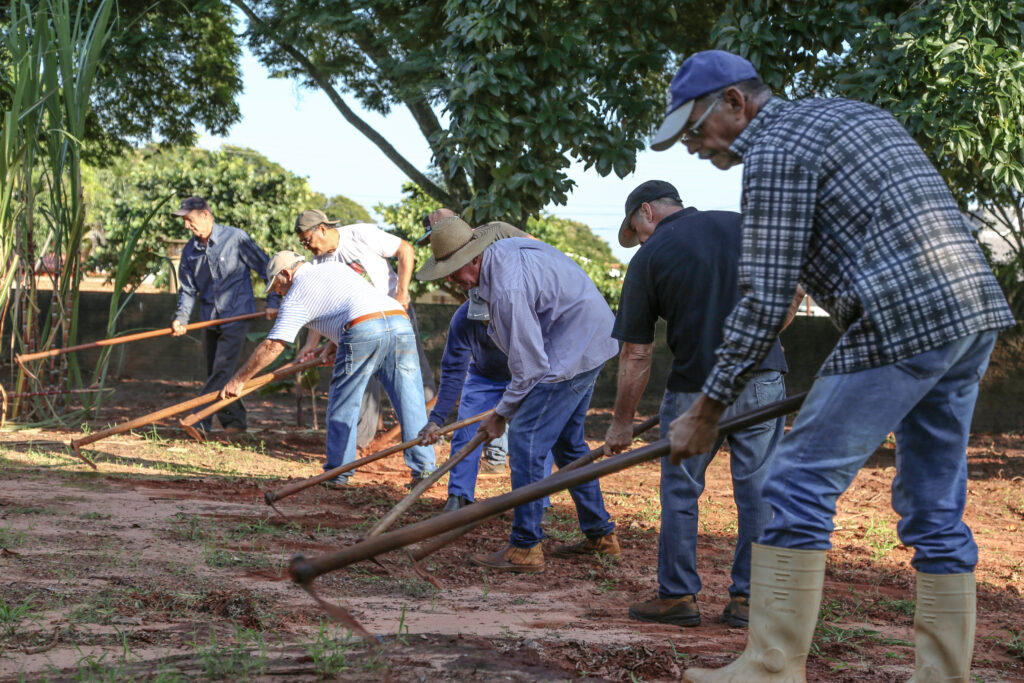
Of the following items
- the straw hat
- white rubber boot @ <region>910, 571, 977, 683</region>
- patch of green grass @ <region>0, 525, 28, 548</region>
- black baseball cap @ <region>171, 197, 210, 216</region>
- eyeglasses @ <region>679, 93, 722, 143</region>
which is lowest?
patch of green grass @ <region>0, 525, 28, 548</region>

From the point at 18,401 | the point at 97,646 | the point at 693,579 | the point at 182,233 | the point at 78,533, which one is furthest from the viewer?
the point at 182,233

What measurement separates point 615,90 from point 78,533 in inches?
209

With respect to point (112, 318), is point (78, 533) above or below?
below

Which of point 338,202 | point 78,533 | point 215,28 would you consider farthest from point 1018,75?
point 338,202

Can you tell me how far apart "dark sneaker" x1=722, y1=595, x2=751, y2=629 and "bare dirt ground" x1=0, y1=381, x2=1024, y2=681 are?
82mm

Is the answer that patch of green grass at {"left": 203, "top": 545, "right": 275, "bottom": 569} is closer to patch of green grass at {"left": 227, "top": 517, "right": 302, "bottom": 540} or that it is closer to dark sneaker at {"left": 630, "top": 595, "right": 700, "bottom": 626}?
patch of green grass at {"left": 227, "top": 517, "right": 302, "bottom": 540}

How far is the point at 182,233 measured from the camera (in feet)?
50.5

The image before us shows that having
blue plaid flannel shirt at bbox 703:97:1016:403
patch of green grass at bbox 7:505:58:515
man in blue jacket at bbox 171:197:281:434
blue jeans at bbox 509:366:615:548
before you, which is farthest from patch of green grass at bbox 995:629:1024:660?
man in blue jacket at bbox 171:197:281:434

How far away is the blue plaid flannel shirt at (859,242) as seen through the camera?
2365 millimetres

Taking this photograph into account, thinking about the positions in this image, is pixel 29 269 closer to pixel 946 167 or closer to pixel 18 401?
pixel 18 401

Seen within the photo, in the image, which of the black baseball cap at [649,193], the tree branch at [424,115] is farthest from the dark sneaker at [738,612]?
the tree branch at [424,115]

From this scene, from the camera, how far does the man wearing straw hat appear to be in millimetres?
4199

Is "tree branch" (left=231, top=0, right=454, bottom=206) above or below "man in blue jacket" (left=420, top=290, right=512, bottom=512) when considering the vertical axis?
above

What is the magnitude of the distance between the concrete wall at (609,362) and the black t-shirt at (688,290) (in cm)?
559
